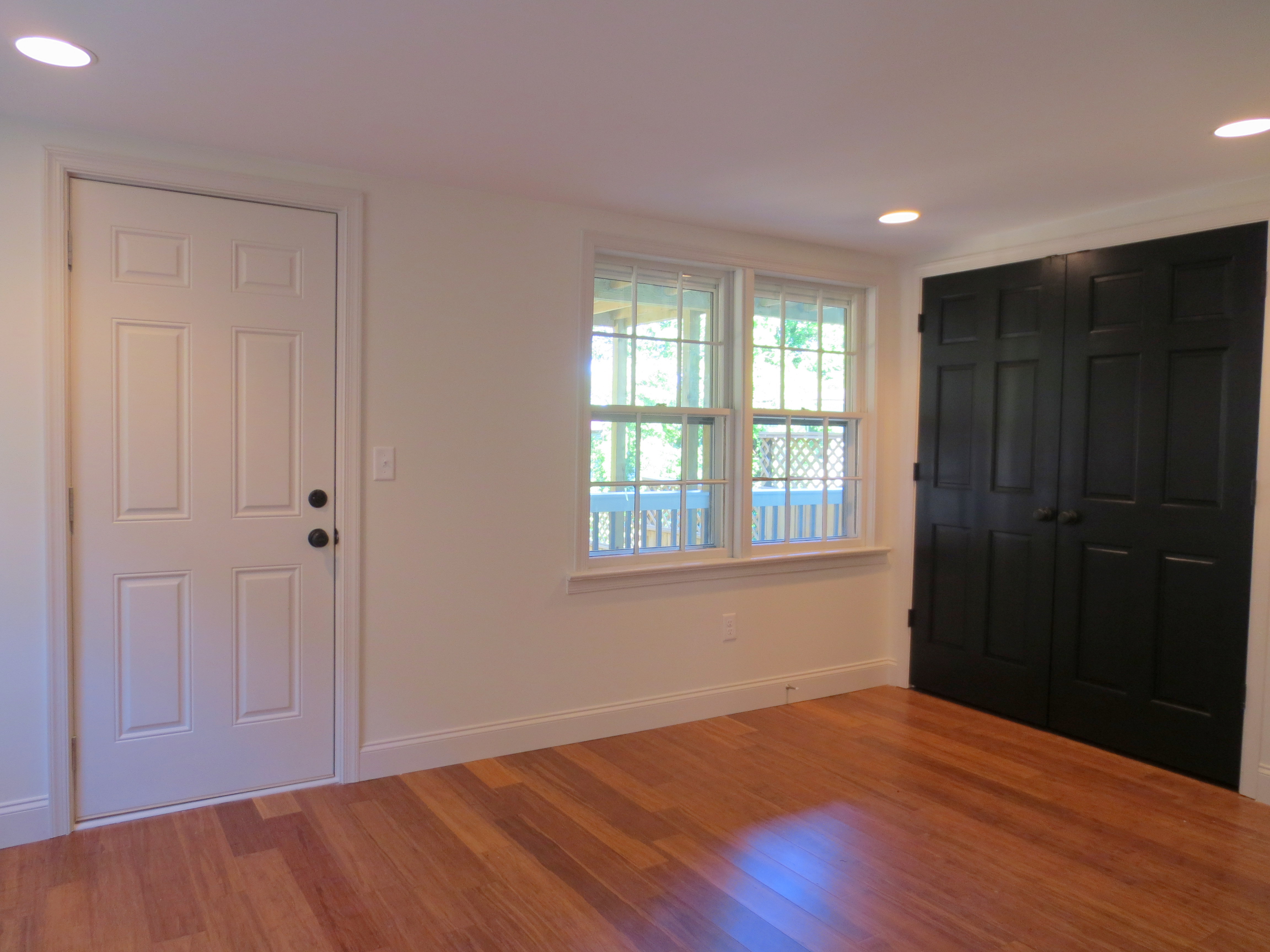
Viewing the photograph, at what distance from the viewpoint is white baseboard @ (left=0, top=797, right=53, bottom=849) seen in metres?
2.63

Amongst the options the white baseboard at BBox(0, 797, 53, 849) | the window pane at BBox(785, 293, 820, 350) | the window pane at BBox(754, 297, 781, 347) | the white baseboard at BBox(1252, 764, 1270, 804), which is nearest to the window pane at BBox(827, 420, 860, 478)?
the window pane at BBox(785, 293, 820, 350)

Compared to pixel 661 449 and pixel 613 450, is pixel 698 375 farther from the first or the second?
pixel 613 450

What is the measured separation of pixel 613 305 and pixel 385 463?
122cm

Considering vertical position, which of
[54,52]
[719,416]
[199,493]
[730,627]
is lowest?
[730,627]

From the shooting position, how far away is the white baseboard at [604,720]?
326 centimetres

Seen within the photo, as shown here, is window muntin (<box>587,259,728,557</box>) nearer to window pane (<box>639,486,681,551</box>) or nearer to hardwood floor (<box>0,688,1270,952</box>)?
window pane (<box>639,486,681,551</box>)

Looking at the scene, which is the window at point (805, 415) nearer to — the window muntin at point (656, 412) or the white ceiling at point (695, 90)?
the window muntin at point (656, 412)

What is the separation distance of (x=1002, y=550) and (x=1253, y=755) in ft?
A: 4.05

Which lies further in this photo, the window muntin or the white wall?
the window muntin

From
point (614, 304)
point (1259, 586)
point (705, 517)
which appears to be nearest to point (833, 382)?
point (705, 517)

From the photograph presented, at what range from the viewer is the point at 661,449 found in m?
3.85

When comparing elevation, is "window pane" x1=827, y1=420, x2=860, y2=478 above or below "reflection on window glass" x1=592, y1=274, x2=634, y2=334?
below

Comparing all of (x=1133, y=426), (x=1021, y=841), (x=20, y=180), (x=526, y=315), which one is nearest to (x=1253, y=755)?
(x=1021, y=841)

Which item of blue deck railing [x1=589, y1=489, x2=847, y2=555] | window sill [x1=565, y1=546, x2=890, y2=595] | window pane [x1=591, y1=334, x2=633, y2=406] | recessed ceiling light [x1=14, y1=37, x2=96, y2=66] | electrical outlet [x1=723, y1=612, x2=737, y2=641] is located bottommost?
electrical outlet [x1=723, y1=612, x2=737, y2=641]
